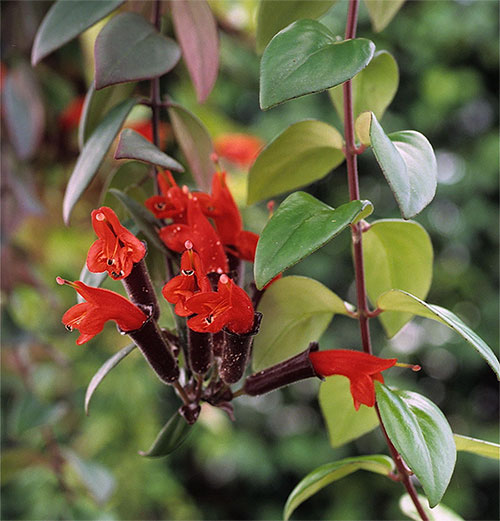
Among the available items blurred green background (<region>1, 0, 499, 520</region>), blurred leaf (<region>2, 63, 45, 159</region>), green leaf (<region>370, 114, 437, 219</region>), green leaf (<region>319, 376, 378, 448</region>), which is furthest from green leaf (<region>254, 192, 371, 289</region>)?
blurred green background (<region>1, 0, 499, 520</region>)

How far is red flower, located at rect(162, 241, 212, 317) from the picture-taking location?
0.87ft

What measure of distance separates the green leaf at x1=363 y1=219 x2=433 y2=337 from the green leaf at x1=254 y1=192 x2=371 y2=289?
9cm

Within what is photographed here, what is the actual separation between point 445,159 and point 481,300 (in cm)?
38

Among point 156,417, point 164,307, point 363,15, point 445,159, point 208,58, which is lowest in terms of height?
point 156,417

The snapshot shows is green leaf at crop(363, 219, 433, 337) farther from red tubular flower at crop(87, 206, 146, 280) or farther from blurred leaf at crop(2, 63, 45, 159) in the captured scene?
blurred leaf at crop(2, 63, 45, 159)

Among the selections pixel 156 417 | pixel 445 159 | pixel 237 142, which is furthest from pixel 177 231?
pixel 445 159

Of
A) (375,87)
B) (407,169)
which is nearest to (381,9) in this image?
(375,87)

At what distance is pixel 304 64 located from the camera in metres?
0.24

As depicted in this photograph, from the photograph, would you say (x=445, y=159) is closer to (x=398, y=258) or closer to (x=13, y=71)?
(x=13, y=71)

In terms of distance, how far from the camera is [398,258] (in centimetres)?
34

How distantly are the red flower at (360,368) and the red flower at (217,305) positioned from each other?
0.05 m

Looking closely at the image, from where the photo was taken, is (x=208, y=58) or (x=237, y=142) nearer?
(x=208, y=58)

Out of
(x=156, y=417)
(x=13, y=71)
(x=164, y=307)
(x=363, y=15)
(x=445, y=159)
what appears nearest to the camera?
(x=164, y=307)

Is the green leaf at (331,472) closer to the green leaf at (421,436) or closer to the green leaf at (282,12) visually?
the green leaf at (421,436)
